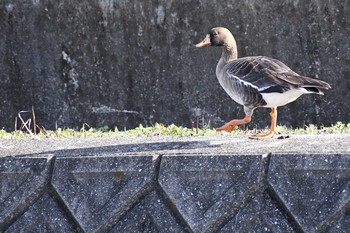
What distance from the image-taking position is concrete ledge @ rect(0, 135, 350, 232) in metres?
2.62

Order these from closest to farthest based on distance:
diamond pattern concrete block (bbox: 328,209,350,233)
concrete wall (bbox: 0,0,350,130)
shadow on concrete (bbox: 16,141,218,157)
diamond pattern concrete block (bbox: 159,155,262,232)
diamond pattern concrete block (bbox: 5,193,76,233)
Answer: diamond pattern concrete block (bbox: 328,209,350,233)
diamond pattern concrete block (bbox: 159,155,262,232)
diamond pattern concrete block (bbox: 5,193,76,233)
shadow on concrete (bbox: 16,141,218,157)
concrete wall (bbox: 0,0,350,130)

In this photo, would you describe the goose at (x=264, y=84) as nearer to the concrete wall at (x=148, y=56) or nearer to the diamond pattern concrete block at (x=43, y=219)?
the diamond pattern concrete block at (x=43, y=219)

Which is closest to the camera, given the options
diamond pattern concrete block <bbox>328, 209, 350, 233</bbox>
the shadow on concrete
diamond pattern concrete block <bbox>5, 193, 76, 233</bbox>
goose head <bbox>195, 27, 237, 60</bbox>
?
diamond pattern concrete block <bbox>328, 209, 350, 233</bbox>

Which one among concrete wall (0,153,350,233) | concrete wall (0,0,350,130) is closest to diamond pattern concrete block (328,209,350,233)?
concrete wall (0,153,350,233)

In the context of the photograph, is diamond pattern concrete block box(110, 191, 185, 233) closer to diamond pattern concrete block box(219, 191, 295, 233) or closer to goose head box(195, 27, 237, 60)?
diamond pattern concrete block box(219, 191, 295, 233)

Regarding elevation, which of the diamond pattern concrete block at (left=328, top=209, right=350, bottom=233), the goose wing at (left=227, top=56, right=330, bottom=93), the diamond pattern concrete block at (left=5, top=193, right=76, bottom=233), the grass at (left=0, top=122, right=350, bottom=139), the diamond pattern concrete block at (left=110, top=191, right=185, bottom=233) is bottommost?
the grass at (left=0, top=122, right=350, bottom=139)

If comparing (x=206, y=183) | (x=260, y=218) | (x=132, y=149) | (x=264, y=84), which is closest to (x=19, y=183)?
(x=132, y=149)

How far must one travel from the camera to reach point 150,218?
2.72 m

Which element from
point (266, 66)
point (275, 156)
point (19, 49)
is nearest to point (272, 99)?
point (266, 66)

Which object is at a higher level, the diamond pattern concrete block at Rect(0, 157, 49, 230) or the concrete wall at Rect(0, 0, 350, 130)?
the diamond pattern concrete block at Rect(0, 157, 49, 230)

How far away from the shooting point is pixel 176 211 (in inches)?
106

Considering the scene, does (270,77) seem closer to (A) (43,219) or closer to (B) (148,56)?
(A) (43,219)

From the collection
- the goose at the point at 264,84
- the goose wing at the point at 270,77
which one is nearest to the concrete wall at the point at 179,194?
the goose at the point at 264,84

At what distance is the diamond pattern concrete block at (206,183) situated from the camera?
2.67 meters
